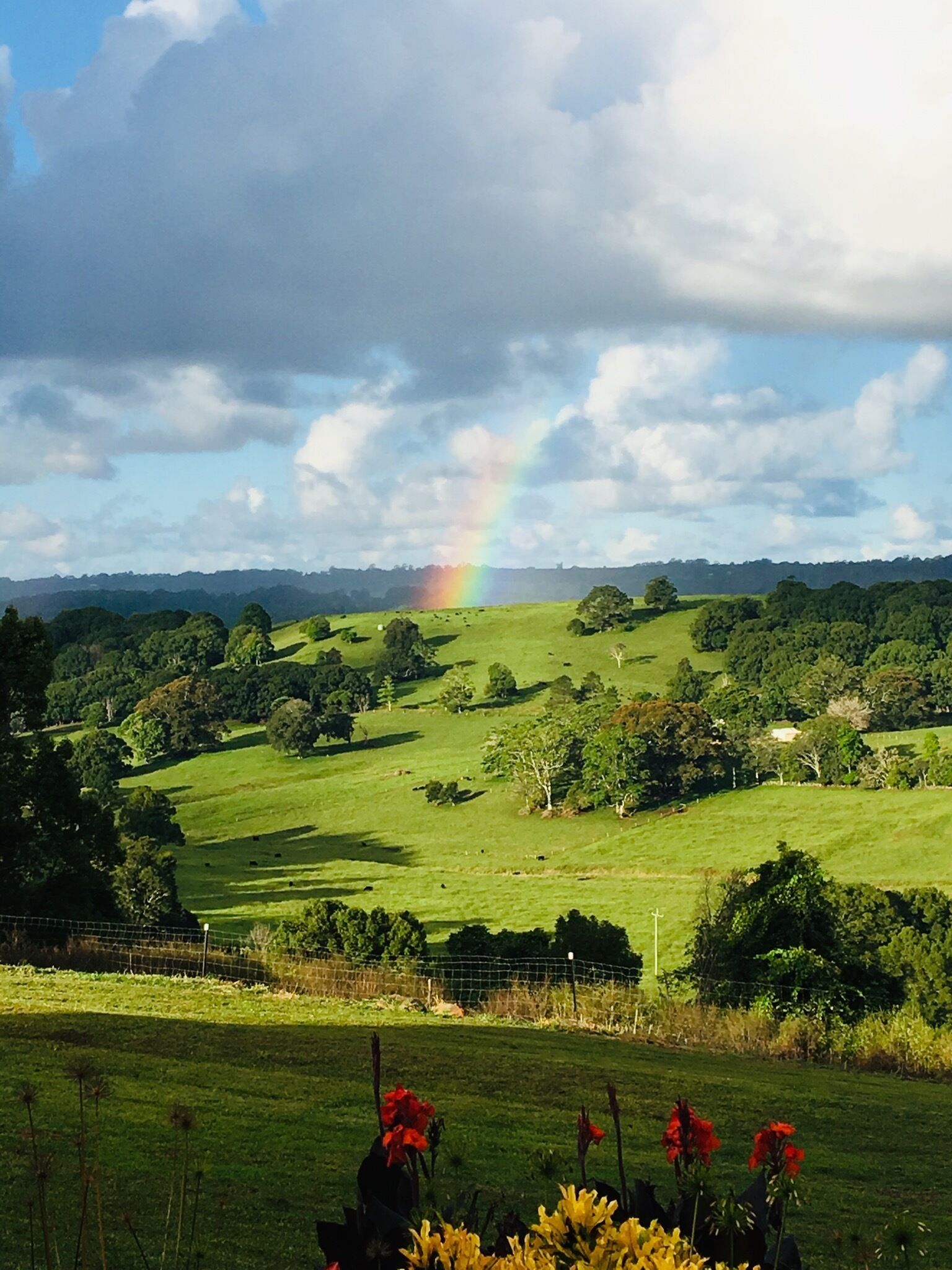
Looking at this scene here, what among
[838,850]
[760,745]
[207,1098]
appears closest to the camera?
[207,1098]

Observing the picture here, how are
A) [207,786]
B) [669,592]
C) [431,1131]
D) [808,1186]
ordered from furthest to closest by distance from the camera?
[669,592] < [207,786] < [808,1186] < [431,1131]

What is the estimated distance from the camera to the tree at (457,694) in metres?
131

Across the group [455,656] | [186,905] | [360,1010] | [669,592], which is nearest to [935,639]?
[669,592]

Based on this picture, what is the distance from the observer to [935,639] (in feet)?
491

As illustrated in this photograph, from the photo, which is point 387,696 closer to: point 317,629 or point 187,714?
point 187,714

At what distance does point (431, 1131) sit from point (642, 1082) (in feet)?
36.8

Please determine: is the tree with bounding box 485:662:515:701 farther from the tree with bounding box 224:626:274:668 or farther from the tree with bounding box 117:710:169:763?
the tree with bounding box 117:710:169:763

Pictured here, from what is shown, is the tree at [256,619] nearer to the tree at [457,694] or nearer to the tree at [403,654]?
the tree at [403,654]

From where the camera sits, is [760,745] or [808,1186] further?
[760,745]

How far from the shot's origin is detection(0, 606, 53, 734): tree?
31.5m

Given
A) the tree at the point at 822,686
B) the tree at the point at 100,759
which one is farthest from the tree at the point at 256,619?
the tree at the point at 822,686

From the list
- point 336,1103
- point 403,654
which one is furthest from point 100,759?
point 336,1103

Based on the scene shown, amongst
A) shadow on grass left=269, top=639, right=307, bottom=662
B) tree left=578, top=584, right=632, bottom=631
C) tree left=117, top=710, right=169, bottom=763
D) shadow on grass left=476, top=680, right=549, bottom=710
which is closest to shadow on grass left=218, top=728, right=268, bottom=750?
tree left=117, top=710, right=169, bottom=763

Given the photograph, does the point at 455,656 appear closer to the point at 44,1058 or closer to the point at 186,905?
the point at 186,905
